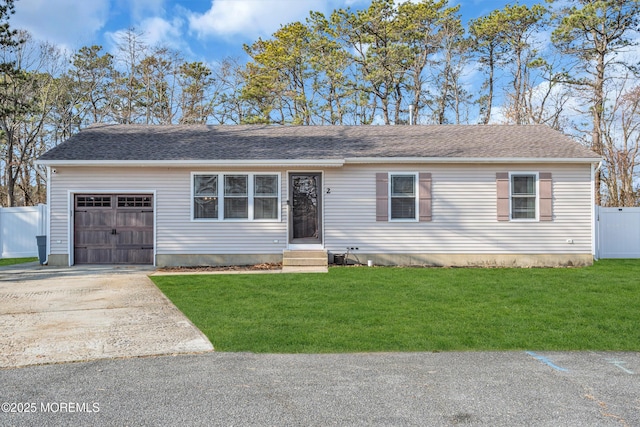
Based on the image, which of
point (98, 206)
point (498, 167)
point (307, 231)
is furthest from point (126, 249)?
point (498, 167)

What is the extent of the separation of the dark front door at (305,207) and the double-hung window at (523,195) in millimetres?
5039

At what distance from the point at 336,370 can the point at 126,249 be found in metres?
9.18

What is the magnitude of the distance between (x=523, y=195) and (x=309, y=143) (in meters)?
5.91

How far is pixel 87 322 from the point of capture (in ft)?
18.5

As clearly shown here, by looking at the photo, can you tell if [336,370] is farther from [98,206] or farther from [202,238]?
[98,206]

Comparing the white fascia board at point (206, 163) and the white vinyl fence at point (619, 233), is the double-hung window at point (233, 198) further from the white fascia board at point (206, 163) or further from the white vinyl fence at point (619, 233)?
the white vinyl fence at point (619, 233)

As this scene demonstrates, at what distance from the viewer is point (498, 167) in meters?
11.4

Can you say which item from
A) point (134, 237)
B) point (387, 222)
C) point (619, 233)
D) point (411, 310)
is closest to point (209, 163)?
point (134, 237)

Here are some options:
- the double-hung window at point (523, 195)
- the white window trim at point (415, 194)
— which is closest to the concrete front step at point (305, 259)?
the white window trim at point (415, 194)

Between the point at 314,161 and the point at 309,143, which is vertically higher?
the point at 309,143

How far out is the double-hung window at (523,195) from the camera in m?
11.4

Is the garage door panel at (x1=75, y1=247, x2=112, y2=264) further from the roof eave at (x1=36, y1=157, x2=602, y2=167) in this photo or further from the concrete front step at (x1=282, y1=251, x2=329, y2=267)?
the concrete front step at (x1=282, y1=251, x2=329, y2=267)

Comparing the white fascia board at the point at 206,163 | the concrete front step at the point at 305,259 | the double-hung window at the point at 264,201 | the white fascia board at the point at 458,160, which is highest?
the white fascia board at the point at 458,160

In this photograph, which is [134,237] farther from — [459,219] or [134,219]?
[459,219]
